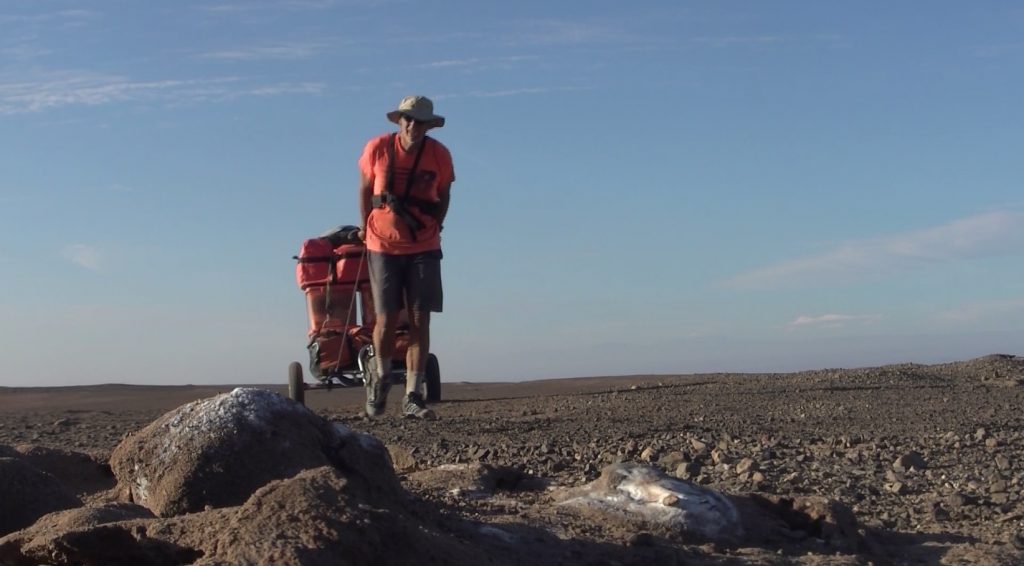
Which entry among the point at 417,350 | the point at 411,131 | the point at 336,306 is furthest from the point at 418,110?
the point at 336,306

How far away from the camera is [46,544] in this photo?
112 inches

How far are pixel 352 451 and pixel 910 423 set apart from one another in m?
4.65

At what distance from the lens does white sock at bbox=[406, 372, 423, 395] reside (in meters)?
8.03

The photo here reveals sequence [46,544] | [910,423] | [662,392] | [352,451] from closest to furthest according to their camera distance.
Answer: [46,544], [352,451], [910,423], [662,392]

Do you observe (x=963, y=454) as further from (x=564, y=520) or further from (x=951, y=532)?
(x=564, y=520)

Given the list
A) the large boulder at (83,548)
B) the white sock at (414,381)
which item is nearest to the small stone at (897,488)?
the large boulder at (83,548)

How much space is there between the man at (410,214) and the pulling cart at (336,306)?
1823 millimetres

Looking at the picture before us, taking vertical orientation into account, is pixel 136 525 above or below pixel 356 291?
below

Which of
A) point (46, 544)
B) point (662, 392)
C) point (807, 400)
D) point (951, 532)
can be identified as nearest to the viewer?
point (46, 544)

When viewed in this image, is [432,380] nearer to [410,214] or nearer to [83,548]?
[410,214]

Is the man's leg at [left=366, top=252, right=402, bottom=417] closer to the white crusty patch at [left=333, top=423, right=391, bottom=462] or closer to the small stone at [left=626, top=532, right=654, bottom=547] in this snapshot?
the white crusty patch at [left=333, top=423, right=391, bottom=462]

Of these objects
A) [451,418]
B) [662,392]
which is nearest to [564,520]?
[451,418]

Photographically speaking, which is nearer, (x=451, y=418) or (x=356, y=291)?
(x=451, y=418)

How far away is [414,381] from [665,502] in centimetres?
419
